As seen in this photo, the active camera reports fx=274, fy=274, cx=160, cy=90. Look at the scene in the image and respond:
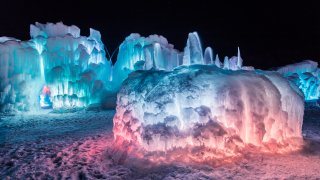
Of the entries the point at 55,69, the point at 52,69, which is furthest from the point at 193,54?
the point at 52,69

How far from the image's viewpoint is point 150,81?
8.00 metres

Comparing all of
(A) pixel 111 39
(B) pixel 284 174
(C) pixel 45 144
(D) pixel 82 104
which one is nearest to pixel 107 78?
(D) pixel 82 104

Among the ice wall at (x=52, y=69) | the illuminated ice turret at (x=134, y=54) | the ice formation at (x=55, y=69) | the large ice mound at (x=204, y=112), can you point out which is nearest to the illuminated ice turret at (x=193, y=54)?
the large ice mound at (x=204, y=112)

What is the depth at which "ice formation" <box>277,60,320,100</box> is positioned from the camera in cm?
3088

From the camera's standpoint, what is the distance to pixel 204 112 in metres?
7.32

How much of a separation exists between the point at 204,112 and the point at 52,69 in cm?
1910

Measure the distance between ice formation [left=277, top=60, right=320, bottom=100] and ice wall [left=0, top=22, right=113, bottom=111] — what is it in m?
21.4

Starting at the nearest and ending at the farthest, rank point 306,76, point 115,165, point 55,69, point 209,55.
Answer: point 115,165 → point 209,55 → point 55,69 → point 306,76

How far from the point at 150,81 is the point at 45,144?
4929 mm

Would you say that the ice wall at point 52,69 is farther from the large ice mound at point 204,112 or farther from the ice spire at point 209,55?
the large ice mound at point 204,112

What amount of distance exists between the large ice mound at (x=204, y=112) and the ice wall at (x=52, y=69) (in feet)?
54.9

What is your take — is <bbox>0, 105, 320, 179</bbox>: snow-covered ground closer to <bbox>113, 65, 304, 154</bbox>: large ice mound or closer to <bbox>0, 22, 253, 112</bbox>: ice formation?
<bbox>113, 65, 304, 154</bbox>: large ice mound

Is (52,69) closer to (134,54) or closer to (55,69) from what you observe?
(55,69)

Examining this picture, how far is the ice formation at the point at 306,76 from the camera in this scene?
30.9 m
